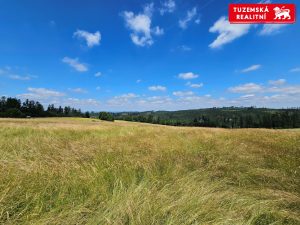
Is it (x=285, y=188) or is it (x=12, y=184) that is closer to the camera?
(x=12, y=184)

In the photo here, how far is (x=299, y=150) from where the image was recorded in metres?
6.29

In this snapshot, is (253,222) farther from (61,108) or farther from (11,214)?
(61,108)

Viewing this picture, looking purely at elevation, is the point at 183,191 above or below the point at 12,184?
below

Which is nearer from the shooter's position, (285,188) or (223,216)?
(223,216)

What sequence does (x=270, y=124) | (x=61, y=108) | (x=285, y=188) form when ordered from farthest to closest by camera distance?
1. (x=61, y=108)
2. (x=270, y=124)
3. (x=285, y=188)

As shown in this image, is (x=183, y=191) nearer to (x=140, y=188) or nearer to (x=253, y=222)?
(x=140, y=188)

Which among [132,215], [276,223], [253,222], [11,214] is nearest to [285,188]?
[276,223]

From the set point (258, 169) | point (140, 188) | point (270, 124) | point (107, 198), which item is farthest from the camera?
point (270, 124)

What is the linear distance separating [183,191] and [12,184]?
6.91ft

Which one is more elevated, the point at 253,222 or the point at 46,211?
the point at 46,211

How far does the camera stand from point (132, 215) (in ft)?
7.91

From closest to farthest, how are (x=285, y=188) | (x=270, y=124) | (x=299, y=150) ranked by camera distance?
(x=285, y=188) < (x=299, y=150) < (x=270, y=124)

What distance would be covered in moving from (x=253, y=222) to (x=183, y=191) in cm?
93

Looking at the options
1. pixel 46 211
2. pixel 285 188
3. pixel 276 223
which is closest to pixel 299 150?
pixel 285 188
